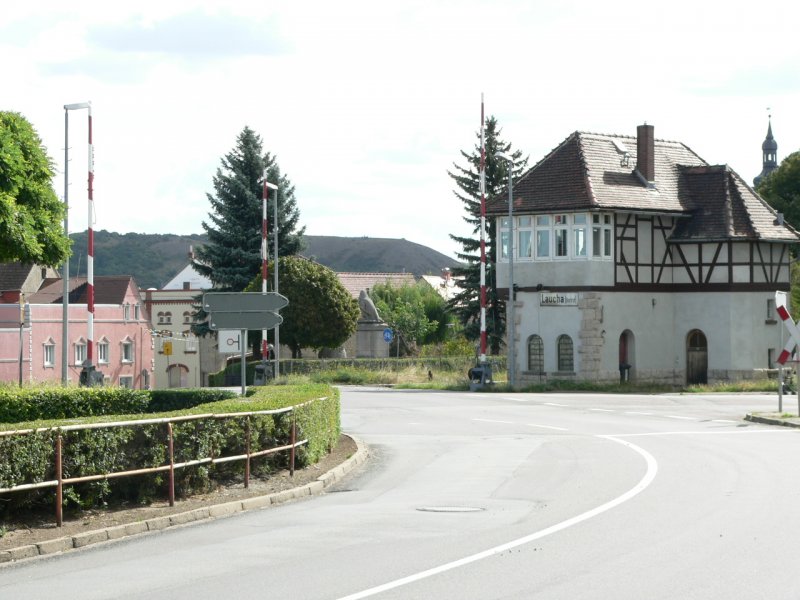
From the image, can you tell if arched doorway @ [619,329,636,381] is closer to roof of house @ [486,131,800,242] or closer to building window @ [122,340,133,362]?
roof of house @ [486,131,800,242]

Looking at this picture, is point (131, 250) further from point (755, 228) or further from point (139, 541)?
point (139, 541)

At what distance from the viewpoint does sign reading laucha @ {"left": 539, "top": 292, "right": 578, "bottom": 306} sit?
174ft

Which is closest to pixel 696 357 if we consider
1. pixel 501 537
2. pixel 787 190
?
pixel 787 190

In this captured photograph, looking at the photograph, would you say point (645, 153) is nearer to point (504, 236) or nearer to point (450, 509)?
point (504, 236)

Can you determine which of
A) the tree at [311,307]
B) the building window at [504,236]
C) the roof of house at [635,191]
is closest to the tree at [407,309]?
the tree at [311,307]

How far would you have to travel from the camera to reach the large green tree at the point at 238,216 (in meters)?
74.0

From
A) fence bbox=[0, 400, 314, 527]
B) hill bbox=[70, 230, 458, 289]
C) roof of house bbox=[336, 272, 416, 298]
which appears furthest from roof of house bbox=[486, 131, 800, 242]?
hill bbox=[70, 230, 458, 289]

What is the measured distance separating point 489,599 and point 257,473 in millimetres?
9057

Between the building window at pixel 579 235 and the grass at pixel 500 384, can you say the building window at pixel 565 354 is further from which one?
the building window at pixel 579 235

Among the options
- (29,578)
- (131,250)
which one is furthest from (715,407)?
(131,250)

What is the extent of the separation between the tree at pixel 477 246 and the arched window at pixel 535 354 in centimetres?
1347

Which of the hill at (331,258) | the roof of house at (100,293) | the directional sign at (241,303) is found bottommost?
the directional sign at (241,303)

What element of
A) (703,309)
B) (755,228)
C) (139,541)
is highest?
(755,228)

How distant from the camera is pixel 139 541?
43.6 ft
